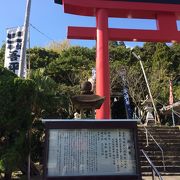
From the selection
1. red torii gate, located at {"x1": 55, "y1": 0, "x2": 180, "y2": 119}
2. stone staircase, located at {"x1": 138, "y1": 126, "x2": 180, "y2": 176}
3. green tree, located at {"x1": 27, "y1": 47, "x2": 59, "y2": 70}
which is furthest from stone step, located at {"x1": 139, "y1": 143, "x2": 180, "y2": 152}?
green tree, located at {"x1": 27, "y1": 47, "x2": 59, "y2": 70}

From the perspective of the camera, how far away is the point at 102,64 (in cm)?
1331

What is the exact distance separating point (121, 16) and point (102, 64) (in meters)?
3.16

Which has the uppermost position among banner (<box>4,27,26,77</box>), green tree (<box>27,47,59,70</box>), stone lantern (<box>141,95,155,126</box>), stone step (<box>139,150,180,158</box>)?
green tree (<box>27,47,59,70</box>)

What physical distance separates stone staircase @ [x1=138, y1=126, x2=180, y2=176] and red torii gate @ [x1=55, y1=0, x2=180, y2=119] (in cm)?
373

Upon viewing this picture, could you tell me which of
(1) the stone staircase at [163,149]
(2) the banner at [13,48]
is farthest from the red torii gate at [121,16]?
(1) the stone staircase at [163,149]

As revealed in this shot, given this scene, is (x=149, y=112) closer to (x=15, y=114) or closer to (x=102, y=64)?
(x=102, y=64)

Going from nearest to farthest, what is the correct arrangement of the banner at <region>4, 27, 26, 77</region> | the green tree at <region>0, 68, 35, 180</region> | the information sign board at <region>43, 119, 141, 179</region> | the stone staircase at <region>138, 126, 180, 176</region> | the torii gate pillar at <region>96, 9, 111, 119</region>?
the information sign board at <region>43, 119, 141, 179</region> → the green tree at <region>0, 68, 35, 180</region> → the stone staircase at <region>138, 126, 180, 176</region> → the banner at <region>4, 27, 26, 77</region> → the torii gate pillar at <region>96, 9, 111, 119</region>

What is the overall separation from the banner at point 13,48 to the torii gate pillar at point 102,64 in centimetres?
346

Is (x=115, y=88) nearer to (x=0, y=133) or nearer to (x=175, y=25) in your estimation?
(x=175, y=25)

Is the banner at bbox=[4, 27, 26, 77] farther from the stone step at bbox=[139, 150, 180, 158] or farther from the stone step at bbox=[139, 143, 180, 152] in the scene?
the stone step at bbox=[139, 150, 180, 158]

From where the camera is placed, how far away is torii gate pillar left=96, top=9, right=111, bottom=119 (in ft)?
41.4

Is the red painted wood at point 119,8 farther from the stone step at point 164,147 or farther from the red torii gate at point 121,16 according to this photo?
the stone step at point 164,147

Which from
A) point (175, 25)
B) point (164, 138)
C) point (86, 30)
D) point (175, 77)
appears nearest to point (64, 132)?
point (164, 138)

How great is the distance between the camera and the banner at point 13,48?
36.5 ft
